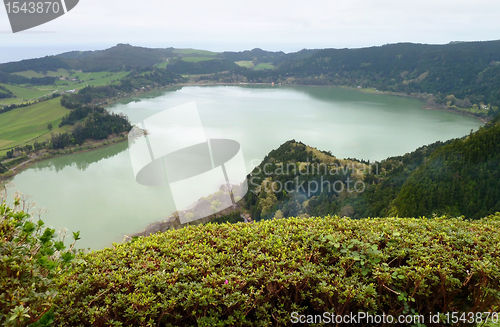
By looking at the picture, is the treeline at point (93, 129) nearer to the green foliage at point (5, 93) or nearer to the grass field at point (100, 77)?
the green foliage at point (5, 93)

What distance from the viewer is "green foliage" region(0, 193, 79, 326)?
1.46 meters

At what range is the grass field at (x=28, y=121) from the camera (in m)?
34.2

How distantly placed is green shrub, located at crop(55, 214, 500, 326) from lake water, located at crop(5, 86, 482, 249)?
6808 millimetres

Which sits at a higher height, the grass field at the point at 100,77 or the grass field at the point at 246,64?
the grass field at the point at 246,64

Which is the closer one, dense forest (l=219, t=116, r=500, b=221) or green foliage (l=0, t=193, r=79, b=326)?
green foliage (l=0, t=193, r=79, b=326)

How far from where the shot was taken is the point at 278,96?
65312 mm

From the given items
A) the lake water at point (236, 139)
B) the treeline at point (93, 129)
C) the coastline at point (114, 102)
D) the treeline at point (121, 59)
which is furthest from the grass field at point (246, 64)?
the treeline at point (93, 129)

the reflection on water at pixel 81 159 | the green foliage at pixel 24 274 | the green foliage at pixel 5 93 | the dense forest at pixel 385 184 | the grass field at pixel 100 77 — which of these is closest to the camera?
the green foliage at pixel 24 274

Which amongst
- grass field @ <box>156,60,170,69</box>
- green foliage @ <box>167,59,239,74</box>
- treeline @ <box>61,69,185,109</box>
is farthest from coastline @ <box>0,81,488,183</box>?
grass field @ <box>156,60,170,69</box>

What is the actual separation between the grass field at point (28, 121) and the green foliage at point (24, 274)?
120 ft

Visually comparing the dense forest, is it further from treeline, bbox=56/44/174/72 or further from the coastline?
treeline, bbox=56/44/174/72

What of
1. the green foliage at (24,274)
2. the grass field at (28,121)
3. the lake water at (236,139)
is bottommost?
the lake water at (236,139)

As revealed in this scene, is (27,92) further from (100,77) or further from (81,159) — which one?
(81,159)

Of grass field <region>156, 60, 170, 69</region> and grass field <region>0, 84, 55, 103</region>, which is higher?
grass field <region>156, 60, 170, 69</region>
